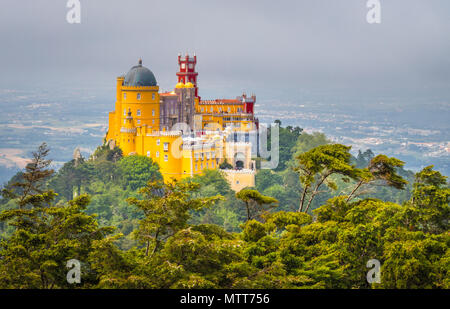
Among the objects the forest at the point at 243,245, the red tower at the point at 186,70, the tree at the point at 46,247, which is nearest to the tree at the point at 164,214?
the forest at the point at 243,245

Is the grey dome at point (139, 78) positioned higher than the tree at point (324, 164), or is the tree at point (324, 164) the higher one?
the grey dome at point (139, 78)

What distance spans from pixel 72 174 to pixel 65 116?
247 feet

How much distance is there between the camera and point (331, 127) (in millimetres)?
195875

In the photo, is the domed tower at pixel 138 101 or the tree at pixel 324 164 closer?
the tree at pixel 324 164

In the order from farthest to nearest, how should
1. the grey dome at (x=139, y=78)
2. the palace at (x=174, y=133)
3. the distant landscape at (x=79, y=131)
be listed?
the distant landscape at (x=79, y=131) → the grey dome at (x=139, y=78) → the palace at (x=174, y=133)

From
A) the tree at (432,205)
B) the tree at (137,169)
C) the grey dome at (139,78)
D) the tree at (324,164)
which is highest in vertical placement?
the grey dome at (139,78)

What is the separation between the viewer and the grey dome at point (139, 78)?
72188 mm

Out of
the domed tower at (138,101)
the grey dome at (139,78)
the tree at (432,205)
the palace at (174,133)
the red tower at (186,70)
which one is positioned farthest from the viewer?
the red tower at (186,70)

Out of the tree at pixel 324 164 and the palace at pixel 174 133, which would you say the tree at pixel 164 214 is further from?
the palace at pixel 174 133

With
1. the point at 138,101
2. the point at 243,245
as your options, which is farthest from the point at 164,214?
the point at 138,101

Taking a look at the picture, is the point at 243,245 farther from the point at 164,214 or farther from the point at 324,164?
the point at 324,164

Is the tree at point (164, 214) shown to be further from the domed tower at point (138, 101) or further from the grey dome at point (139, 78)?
the grey dome at point (139, 78)
